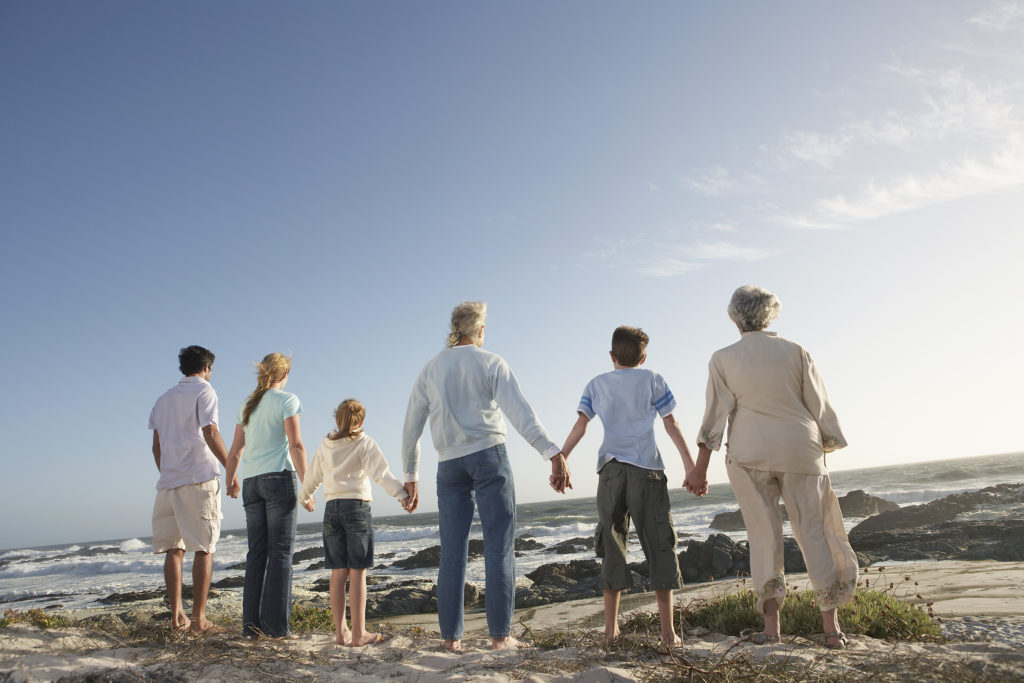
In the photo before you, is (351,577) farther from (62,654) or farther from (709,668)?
(709,668)

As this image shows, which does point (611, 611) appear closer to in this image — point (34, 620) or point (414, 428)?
point (414, 428)

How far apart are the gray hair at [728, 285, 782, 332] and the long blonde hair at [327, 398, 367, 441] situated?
9.67 feet

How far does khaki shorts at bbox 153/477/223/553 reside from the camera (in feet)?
15.6

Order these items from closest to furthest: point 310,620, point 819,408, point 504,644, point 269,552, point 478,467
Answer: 1. point 819,408
2. point 504,644
3. point 478,467
4. point 269,552
5. point 310,620

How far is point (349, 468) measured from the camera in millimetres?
4605

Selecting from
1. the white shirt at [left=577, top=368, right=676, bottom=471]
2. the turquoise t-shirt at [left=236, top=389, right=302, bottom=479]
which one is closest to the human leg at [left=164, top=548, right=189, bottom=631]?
the turquoise t-shirt at [left=236, top=389, right=302, bottom=479]

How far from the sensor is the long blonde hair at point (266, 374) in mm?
4766

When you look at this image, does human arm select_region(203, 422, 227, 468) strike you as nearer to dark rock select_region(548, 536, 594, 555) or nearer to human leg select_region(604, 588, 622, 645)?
human leg select_region(604, 588, 622, 645)

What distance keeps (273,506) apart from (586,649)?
2541mm

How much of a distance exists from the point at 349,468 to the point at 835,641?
3452 mm

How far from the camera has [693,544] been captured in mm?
11305

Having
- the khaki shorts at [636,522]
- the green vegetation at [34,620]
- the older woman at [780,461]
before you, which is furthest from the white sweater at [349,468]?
the green vegetation at [34,620]

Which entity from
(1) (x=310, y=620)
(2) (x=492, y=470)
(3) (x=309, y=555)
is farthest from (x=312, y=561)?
(2) (x=492, y=470)

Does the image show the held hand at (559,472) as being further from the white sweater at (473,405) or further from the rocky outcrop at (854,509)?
the rocky outcrop at (854,509)
